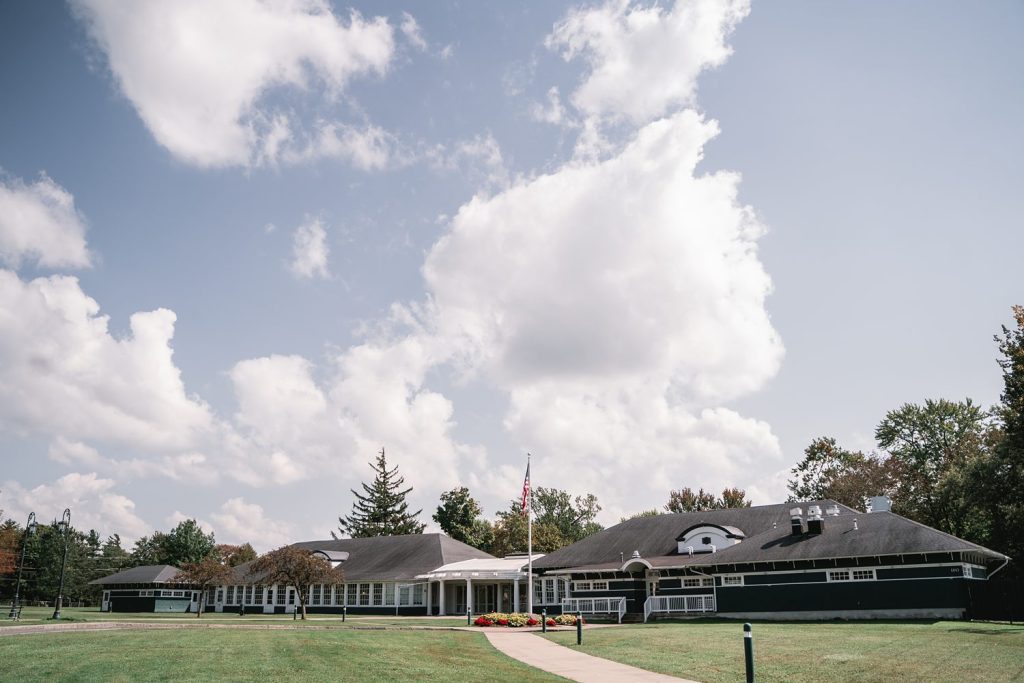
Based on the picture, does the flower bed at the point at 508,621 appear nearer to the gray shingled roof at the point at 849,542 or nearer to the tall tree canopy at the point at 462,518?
the gray shingled roof at the point at 849,542

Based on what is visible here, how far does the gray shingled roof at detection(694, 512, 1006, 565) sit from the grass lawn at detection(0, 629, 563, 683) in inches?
795

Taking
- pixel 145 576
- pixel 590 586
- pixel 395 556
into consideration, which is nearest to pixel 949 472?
pixel 590 586

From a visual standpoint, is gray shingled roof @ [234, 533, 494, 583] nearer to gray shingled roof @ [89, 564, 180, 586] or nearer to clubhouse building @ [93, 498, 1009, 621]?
clubhouse building @ [93, 498, 1009, 621]

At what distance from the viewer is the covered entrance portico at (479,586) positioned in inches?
1975

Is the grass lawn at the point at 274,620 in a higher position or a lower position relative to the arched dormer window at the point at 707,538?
lower

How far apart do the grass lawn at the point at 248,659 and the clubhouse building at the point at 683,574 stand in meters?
15.4

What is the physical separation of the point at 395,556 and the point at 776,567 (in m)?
32.9

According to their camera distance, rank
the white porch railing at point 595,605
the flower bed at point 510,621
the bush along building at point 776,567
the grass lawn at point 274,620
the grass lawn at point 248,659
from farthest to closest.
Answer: the white porch railing at point 595,605
the grass lawn at point 274,620
the flower bed at point 510,621
the bush along building at point 776,567
the grass lawn at point 248,659

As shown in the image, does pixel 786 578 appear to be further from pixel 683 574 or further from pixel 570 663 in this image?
pixel 570 663

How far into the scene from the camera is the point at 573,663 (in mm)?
17312

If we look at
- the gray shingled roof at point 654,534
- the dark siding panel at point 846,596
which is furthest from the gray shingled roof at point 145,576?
the dark siding panel at point 846,596

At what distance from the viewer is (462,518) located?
285 feet

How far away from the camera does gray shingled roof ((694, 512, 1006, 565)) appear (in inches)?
1318

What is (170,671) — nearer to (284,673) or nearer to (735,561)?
(284,673)
